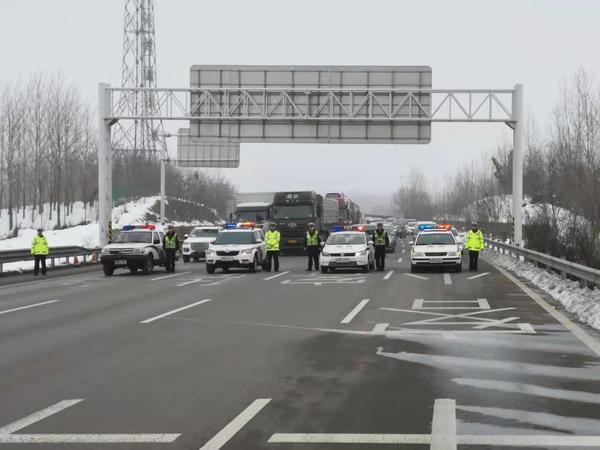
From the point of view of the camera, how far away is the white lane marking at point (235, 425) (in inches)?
220

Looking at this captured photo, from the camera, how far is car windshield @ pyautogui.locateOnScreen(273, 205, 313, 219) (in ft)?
140

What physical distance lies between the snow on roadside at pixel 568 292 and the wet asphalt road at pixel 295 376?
0.66 meters

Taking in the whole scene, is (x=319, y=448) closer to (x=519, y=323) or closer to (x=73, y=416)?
(x=73, y=416)

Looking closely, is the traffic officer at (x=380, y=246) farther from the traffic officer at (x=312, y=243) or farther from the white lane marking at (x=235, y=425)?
the white lane marking at (x=235, y=425)

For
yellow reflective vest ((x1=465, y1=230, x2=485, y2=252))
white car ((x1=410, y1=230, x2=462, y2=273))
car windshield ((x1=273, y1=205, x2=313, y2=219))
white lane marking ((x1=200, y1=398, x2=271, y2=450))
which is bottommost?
white lane marking ((x1=200, y1=398, x2=271, y2=450))

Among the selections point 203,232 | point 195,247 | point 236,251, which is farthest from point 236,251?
point 203,232

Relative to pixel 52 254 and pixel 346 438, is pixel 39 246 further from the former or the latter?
pixel 346 438

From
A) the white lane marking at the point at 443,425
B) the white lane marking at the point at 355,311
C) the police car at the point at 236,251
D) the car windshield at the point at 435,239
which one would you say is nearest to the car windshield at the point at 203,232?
the police car at the point at 236,251

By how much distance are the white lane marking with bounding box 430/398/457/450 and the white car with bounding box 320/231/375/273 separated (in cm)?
2022

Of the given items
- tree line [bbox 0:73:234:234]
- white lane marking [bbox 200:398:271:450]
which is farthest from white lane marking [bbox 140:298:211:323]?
tree line [bbox 0:73:234:234]

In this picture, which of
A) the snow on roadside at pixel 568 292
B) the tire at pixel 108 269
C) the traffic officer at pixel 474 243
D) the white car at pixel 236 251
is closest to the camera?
the snow on roadside at pixel 568 292

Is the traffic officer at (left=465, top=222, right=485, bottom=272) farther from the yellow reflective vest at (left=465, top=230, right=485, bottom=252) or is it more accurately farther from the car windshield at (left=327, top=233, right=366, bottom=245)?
the car windshield at (left=327, top=233, right=366, bottom=245)

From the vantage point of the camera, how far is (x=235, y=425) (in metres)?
6.14

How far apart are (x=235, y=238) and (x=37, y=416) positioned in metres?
22.4
